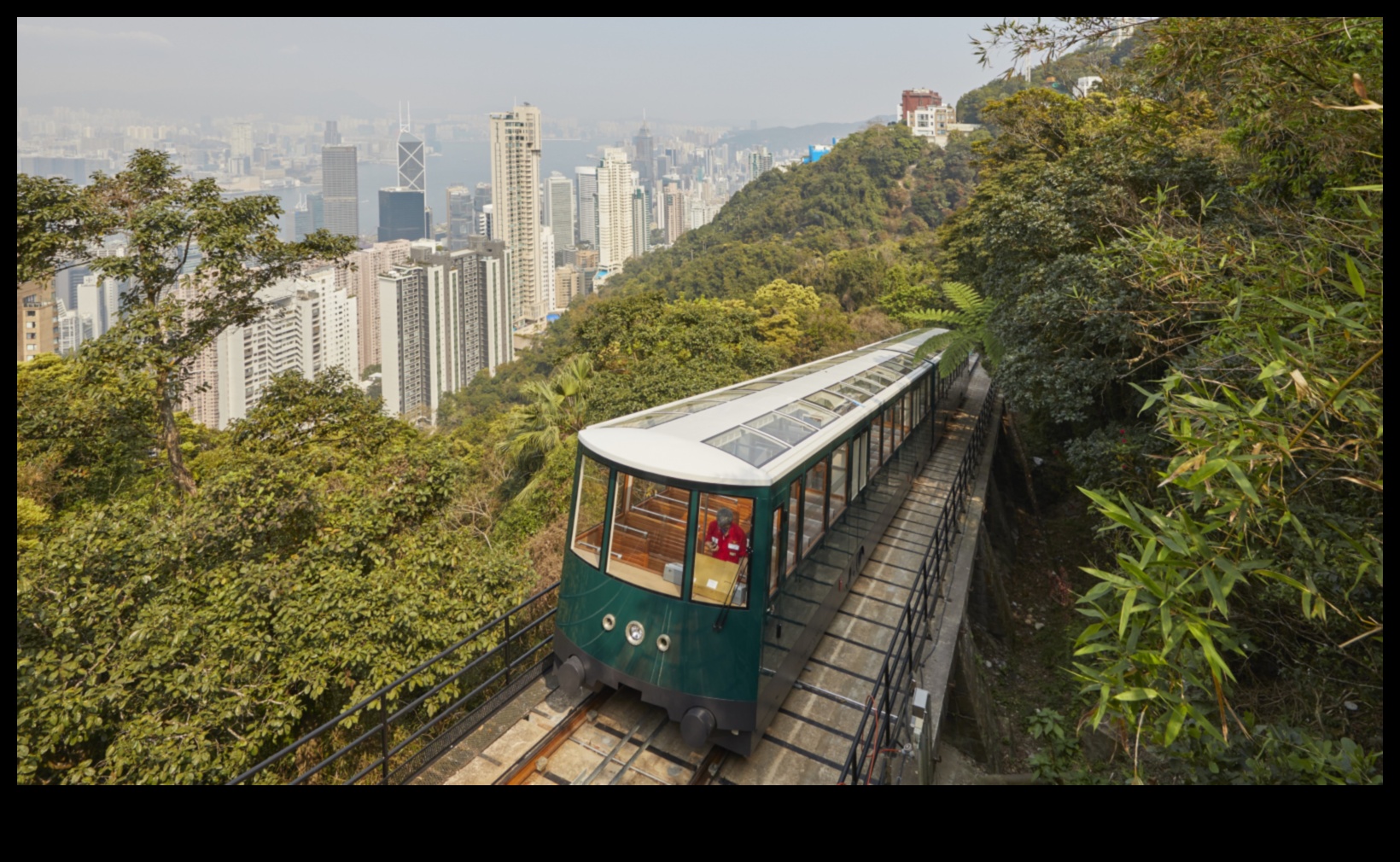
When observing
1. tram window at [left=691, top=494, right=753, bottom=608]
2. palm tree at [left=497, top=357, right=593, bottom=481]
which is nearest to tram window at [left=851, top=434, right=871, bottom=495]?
tram window at [left=691, top=494, right=753, bottom=608]

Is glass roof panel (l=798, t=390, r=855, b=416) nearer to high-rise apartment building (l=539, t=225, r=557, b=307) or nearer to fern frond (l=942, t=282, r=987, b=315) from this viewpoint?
fern frond (l=942, t=282, r=987, b=315)

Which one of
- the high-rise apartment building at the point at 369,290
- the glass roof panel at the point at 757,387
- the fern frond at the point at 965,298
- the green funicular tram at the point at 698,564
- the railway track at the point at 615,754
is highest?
the high-rise apartment building at the point at 369,290

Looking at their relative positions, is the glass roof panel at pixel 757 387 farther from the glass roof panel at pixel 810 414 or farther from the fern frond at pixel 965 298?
→ the fern frond at pixel 965 298

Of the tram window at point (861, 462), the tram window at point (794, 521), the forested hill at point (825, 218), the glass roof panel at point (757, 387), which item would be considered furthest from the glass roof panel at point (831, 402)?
the forested hill at point (825, 218)

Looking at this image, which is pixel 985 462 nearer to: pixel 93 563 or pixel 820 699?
pixel 820 699
